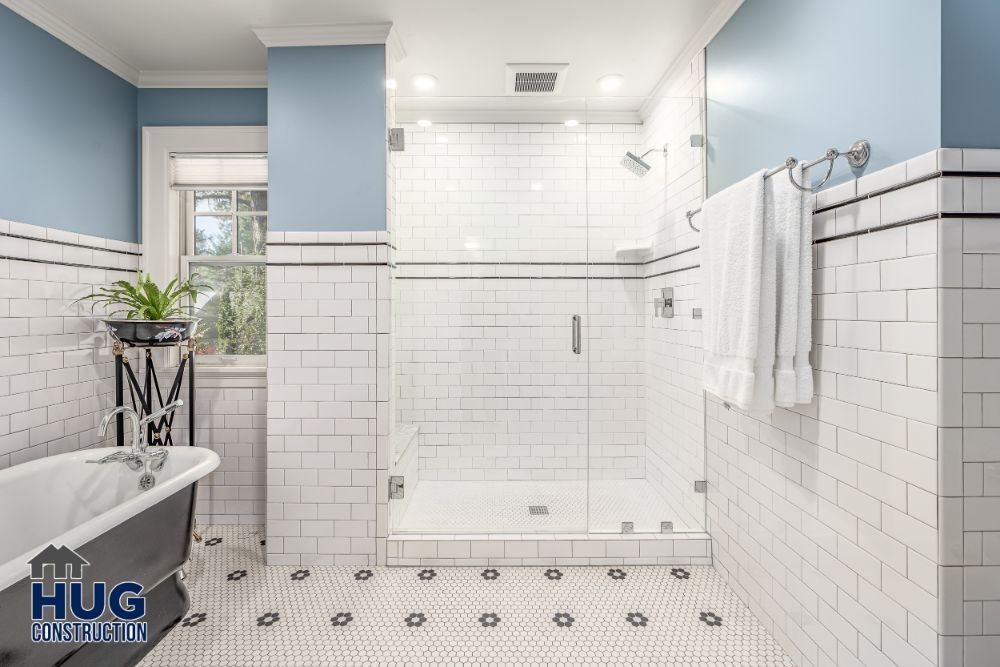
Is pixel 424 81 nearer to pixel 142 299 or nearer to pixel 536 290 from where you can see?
pixel 536 290

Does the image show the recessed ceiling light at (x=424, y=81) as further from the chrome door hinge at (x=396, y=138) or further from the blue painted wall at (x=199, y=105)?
the blue painted wall at (x=199, y=105)

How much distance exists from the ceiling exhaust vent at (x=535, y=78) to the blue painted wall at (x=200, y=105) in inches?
59.6

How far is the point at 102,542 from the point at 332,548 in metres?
1.06

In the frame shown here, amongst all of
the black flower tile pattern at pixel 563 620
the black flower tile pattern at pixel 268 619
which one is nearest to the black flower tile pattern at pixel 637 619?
the black flower tile pattern at pixel 563 620

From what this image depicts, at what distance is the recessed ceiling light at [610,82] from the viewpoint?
2779mm

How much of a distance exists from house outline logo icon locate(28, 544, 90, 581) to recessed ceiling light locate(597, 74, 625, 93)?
10.4ft

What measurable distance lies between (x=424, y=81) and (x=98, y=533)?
2632 millimetres

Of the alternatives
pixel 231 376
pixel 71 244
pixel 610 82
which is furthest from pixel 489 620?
pixel 610 82

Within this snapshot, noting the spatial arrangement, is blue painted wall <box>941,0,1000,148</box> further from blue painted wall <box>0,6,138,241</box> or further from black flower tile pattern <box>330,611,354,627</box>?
blue painted wall <box>0,6,138,241</box>

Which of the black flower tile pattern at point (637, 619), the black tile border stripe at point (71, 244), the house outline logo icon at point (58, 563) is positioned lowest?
the black flower tile pattern at point (637, 619)

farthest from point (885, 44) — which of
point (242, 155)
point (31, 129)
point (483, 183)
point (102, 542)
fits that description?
point (31, 129)

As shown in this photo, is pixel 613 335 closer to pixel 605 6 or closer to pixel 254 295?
pixel 605 6

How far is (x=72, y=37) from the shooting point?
2.41 metres

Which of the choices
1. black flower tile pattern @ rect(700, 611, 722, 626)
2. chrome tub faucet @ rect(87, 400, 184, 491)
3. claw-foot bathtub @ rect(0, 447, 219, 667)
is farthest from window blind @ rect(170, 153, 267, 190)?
black flower tile pattern @ rect(700, 611, 722, 626)
